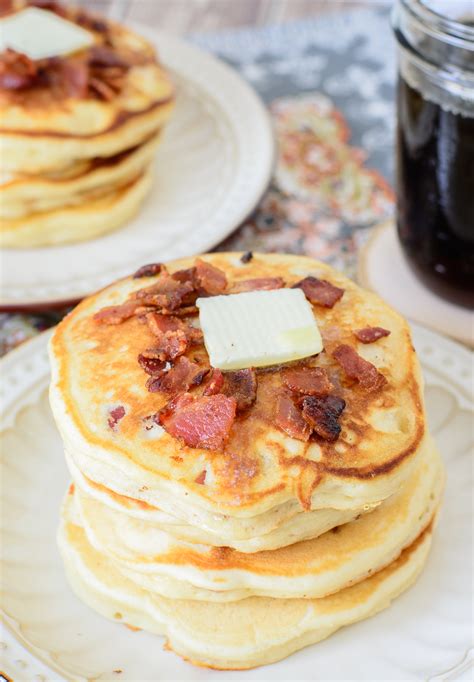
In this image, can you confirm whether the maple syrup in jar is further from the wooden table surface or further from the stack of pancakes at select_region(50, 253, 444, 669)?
the wooden table surface

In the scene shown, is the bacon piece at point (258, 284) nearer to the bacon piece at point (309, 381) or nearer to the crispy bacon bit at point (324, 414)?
the bacon piece at point (309, 381)

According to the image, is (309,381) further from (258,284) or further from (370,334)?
(258,284)

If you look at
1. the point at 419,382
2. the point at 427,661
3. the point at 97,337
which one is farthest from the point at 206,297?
the point at 427,661

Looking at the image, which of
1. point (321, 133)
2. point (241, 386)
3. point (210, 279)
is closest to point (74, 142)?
point (210, 279)

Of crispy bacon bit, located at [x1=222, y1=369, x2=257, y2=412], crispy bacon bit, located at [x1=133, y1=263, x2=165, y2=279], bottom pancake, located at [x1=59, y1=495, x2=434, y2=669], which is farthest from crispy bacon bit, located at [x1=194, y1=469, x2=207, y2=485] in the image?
crispy bacon bit, located at [x1=133, y1=263, x2=165, y2=279]

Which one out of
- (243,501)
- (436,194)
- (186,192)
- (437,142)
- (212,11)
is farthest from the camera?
(212,11)

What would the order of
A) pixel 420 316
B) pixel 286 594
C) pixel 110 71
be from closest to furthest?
pixel 286 594 → pixel 420 316 → pixel 110 71

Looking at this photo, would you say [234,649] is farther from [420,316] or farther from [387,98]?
[387,98]

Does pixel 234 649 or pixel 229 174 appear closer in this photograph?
pixel 234 649
